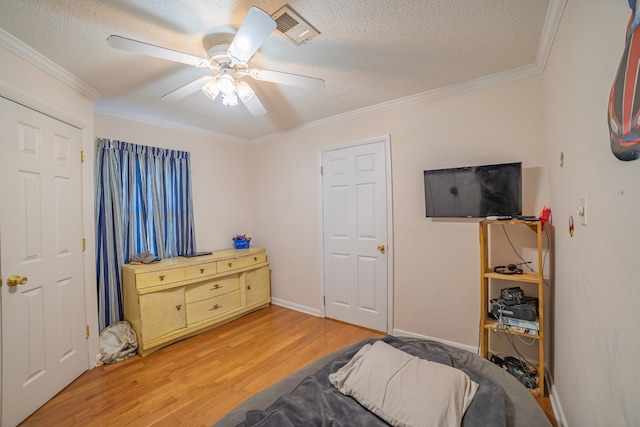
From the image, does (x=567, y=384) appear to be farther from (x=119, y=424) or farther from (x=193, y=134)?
(x=193, y=134)

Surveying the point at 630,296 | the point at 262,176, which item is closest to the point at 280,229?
→ the point at 262,176

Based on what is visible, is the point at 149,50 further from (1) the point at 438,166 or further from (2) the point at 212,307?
(2) the point at 212,307

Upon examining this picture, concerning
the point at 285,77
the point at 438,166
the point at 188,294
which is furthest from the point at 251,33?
the point at 188,294

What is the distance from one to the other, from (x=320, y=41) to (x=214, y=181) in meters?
2.57

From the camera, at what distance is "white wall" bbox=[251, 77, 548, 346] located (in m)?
2.22

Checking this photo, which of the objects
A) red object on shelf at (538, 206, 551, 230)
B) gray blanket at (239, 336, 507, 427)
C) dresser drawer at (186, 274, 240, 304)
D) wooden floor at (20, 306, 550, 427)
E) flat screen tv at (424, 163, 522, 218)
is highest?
flat screen tv at (424, 163, 522, 218)

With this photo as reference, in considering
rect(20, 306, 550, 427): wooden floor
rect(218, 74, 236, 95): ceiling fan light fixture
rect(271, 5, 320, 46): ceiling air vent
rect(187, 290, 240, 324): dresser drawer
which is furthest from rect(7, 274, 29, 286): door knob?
rect(271, 5, 320, 46): ceiling air vent

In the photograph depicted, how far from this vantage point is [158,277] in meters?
2.69

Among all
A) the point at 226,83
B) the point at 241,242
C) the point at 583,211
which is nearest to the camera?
the point at 583,211

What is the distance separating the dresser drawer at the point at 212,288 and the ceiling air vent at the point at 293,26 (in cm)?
263

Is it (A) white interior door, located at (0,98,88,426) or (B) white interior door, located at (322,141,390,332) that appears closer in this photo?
(A) white interior door, located at (0,98,88,426)

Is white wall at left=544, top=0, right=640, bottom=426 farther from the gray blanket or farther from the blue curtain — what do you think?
the blue curtain

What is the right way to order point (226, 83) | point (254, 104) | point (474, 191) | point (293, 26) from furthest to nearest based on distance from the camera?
point (474, 191), point (254, 104), point (226, 83), point (293, 26)

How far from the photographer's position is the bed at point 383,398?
1.03 meters
